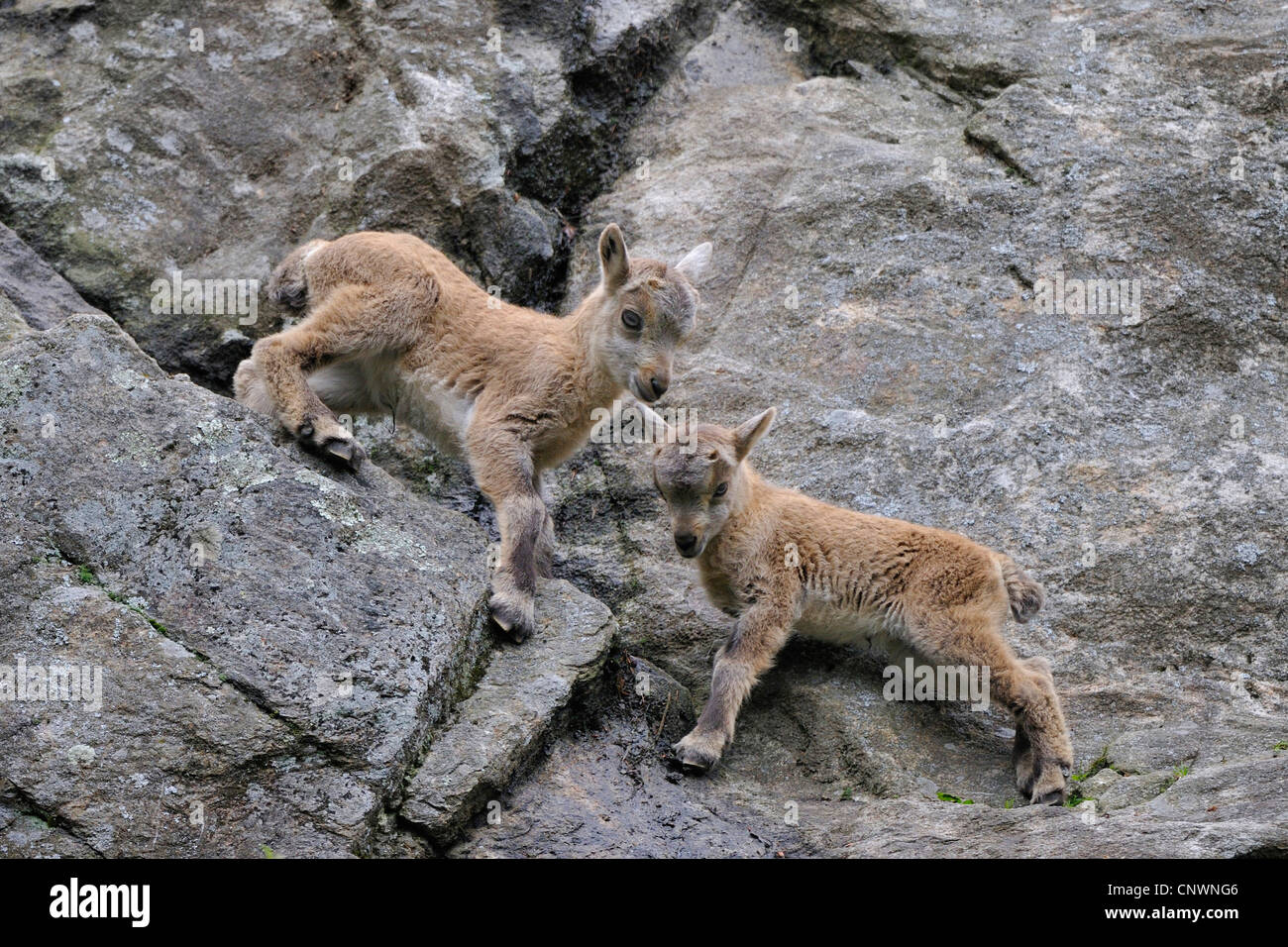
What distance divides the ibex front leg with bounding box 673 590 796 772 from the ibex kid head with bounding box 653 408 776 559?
0.58 m

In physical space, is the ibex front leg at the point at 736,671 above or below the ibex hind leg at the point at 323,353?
below

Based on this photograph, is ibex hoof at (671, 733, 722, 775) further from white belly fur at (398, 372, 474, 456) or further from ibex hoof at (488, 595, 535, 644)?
white belly fur at (398, 372, 474, 456)

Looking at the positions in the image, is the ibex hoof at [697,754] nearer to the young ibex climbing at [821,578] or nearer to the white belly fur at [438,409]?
the young ibex climbing at [821,578]

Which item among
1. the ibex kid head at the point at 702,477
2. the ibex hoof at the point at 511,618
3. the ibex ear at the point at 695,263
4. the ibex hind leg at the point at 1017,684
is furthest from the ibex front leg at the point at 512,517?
the ibex hind leg at the point at 1017,684

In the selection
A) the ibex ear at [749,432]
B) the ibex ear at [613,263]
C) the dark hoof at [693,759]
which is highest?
the ibex ear at [613,263]

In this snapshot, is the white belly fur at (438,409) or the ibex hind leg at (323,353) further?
the white belly fur at (438,409)

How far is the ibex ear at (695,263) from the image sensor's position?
9711 mm

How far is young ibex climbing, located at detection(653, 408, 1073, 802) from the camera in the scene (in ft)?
25.4

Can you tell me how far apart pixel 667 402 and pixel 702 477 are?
1973mm

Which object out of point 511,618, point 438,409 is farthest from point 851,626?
point 438,409

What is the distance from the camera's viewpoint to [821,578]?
825cm

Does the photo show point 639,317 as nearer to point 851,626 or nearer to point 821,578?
point 821,578

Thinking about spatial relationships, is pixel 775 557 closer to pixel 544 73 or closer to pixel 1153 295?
pixel 1153 295

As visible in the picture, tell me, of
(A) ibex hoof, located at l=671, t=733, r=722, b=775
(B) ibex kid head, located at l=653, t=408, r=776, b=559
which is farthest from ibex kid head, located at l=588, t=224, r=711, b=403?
(A) ibex hoof, located at l=671, t=733, r=722, b=775
